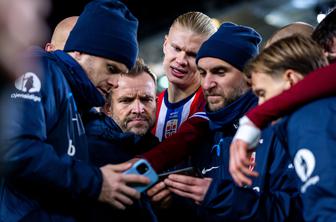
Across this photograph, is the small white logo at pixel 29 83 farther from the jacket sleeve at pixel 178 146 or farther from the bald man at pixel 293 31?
the bald man at pixel 293 31

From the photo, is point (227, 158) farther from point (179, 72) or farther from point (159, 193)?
point (179, 72)

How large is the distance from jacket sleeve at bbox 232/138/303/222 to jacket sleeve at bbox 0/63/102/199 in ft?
2.15

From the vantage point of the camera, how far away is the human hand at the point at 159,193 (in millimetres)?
3064

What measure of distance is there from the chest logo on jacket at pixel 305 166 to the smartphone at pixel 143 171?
746mm

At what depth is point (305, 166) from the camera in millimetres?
2338

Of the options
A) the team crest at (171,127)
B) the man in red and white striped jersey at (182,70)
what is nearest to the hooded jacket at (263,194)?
the team crest at (171,127)

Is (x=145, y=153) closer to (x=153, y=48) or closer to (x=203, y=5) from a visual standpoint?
(x=203, y=5)

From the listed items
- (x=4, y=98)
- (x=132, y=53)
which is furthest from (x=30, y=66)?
(x=4, y=98)

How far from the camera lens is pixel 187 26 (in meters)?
4.29

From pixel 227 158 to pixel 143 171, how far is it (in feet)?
1.92

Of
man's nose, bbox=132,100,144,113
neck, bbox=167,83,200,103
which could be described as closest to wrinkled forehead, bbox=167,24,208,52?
neck, bbox=167,83,200,103

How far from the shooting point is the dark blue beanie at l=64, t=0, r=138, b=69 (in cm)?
310

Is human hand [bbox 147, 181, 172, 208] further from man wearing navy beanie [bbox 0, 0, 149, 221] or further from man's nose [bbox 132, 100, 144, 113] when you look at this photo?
man's nose [bbox 132, 100, 144, 113]

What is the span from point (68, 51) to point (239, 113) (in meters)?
0.96
